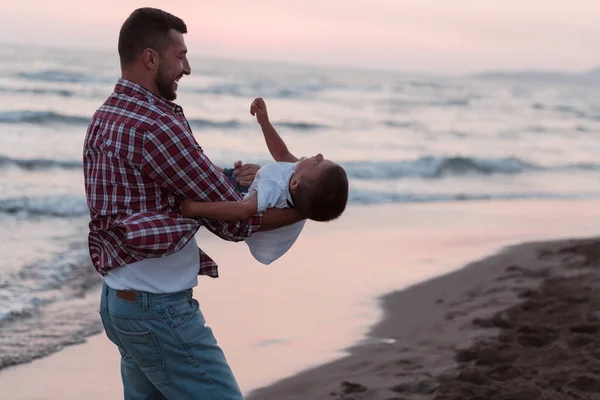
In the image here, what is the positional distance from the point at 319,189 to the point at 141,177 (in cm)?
58

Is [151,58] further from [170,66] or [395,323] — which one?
[395,323]

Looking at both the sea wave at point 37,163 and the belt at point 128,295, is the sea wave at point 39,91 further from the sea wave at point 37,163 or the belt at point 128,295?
the belt at point 128,295

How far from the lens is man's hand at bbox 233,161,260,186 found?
9.66 feet

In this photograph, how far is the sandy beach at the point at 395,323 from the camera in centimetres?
499

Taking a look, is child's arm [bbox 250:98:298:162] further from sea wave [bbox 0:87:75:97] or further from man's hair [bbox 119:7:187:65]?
sea wave [bbox 0:87:75:97]

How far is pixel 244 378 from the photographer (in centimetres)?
524

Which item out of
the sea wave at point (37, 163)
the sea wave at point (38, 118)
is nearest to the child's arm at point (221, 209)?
the sea wave at point (37, 163)

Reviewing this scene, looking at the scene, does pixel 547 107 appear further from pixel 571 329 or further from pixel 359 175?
pixel 571 329

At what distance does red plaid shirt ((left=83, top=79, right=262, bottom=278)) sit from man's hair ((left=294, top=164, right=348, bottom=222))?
27 centimetres

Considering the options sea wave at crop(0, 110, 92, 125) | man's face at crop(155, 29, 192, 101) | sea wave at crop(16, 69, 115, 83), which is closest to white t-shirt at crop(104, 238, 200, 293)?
man's face at crop(155, 29, 192, 101)

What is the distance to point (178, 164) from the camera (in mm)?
2588

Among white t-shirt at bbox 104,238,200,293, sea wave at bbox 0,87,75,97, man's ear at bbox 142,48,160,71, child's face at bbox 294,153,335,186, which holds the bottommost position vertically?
sea wave at bbox 0,87,75,97

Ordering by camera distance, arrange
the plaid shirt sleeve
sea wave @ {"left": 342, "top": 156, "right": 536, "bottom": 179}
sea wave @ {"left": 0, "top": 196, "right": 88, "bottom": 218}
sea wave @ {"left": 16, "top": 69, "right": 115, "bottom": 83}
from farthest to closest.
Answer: sea wave @ {"left": 16, "top": 69, "right": 115, "bottom": 83}, sea wave @ {"left": 342, "top": 156, "right": 536, "bottom": 179}, sea wave @ {"left": 0, "top": 196, "right": 88, "bottom": 218}, the plaid shirt sleeve

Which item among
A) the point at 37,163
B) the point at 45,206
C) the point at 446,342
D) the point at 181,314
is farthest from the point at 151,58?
the point at 37,163
